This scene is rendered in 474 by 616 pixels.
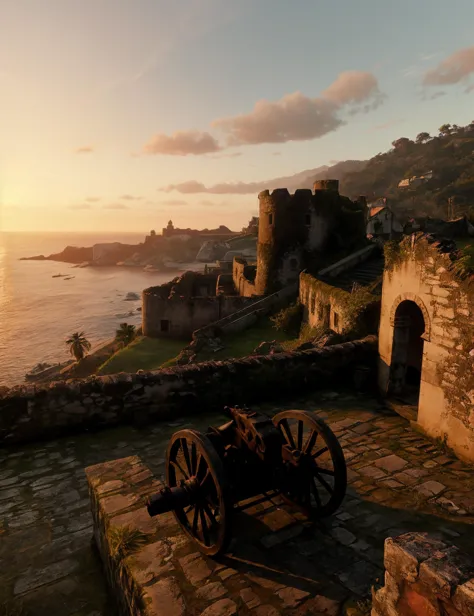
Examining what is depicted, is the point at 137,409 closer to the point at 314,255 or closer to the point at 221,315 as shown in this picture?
the point at 221,315

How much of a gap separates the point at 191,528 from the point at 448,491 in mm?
3707

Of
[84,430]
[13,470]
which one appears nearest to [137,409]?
[84,430]

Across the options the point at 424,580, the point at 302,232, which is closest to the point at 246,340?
the point at 302,232

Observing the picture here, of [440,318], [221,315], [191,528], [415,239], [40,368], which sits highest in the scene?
[415,239]

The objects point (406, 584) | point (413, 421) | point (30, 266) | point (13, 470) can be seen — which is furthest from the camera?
point (30, 266)

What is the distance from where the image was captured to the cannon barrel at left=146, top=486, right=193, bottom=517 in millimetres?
4086

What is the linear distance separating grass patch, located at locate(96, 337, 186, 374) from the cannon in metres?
22.6

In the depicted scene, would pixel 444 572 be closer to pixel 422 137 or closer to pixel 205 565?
pixel 205 565

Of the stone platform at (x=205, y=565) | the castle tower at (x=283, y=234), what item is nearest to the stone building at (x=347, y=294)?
the castle tower at (x=283, y=234)

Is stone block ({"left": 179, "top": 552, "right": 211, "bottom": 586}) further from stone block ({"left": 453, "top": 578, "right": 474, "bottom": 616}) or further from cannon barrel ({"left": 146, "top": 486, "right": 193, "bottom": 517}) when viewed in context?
stone block ({"left": 453, "top": 578, "right": 474, "bottom": 616})

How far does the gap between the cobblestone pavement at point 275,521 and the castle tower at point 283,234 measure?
2620cm

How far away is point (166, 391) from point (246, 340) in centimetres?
1787

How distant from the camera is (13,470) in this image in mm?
6758

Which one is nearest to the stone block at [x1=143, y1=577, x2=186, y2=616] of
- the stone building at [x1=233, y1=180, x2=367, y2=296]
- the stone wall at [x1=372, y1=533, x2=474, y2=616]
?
the stone wall at [x1=372, y1=533, x2=474, y2=616]
